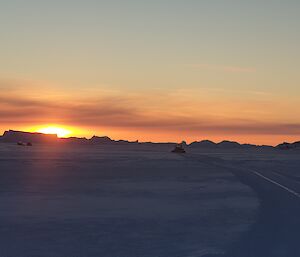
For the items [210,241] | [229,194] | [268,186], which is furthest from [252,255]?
[268,186]

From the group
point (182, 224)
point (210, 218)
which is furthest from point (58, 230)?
point (210, 218)

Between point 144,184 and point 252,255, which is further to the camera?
point 144,184

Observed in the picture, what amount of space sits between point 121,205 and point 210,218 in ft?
12.9

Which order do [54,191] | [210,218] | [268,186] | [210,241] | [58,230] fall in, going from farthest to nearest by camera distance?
1. [268,186]
2. [54,191]
3. [210,218]
4. [58,230]
5. [210,241]

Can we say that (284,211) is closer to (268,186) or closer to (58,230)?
(58,230)

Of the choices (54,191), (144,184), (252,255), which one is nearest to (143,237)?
(252,255)

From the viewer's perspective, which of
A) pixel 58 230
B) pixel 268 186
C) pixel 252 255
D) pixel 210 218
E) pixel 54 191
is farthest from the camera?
pixel 268 186

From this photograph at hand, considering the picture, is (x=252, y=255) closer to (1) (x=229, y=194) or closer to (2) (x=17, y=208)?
(2) (x=17, y=208)

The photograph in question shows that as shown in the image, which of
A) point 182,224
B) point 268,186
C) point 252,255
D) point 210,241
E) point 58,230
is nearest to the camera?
point 252,255

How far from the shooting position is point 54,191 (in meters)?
24.6

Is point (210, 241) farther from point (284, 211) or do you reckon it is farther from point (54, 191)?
point (54, 191)

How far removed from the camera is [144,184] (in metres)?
29.3

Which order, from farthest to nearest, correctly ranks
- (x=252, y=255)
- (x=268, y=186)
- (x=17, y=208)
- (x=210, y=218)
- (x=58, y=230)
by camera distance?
1. (x=268, y=186)
2. (x=17, y=208)
3. (x=210, y=218)
4. (x=58, y=230)
5. (x=252, y=255)

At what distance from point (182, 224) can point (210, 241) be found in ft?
8.95
